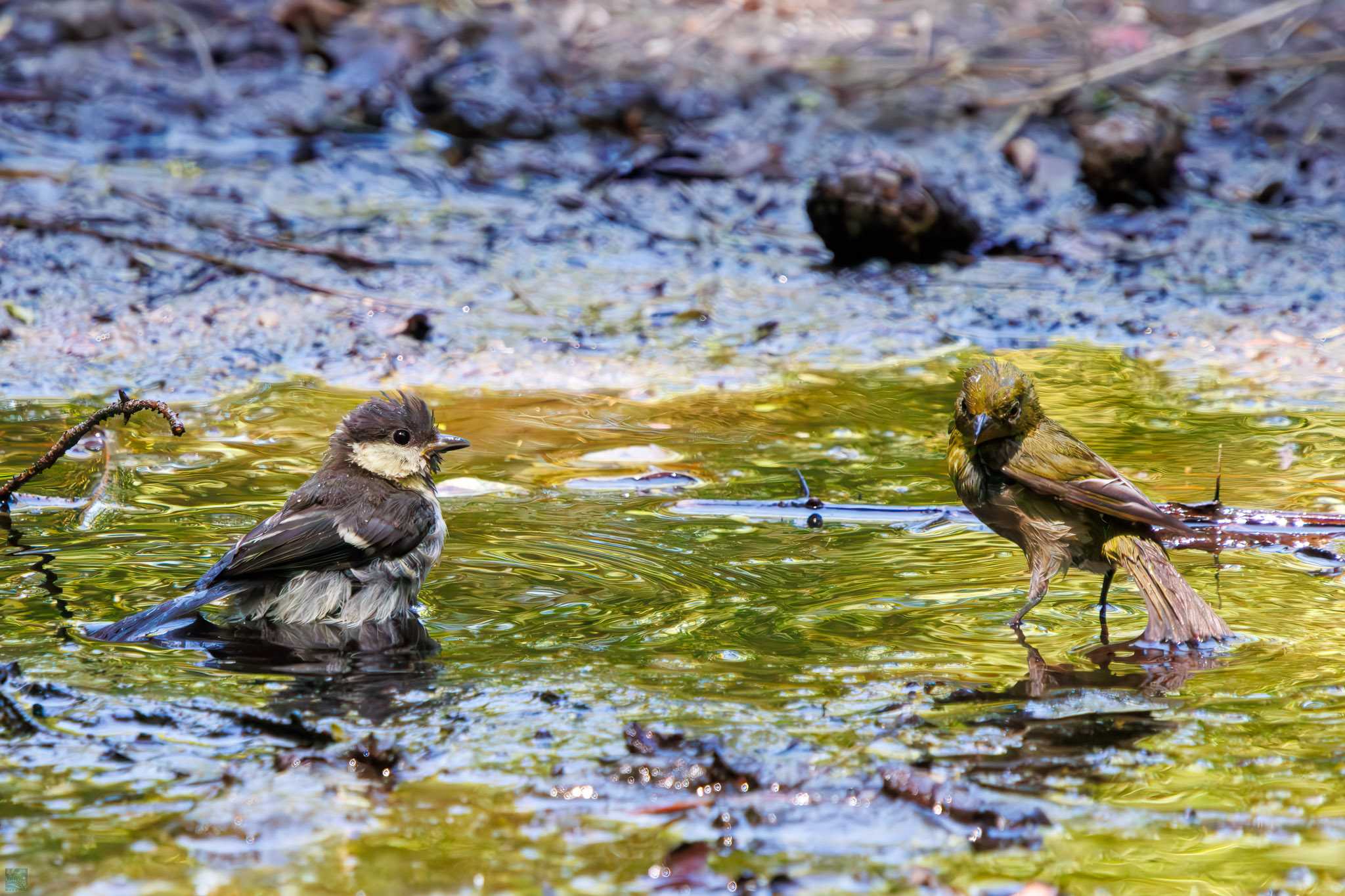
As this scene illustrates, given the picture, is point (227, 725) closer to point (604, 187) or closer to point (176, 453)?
point (176, 453)

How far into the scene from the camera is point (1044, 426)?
15.9 feet

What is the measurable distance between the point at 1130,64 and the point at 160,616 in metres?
7.26

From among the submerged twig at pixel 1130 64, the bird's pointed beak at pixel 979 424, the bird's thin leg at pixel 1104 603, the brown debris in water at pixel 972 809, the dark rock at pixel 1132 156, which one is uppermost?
the submerged twig at pixel 1130 64

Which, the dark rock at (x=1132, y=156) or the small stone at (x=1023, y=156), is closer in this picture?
the dark rock at (x=1132, y=156)

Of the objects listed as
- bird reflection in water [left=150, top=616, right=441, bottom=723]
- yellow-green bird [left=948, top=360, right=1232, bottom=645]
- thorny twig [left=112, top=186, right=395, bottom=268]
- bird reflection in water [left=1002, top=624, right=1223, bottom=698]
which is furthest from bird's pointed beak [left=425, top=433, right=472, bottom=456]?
thorny twig [left=112, top=186, right=395, bottom=268]

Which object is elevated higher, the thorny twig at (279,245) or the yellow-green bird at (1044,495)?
the thorny twig at (279,245)

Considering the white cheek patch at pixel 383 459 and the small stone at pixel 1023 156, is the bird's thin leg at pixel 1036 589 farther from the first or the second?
Result: the small stone at pixel 1023 156

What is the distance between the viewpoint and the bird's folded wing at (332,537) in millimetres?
4430

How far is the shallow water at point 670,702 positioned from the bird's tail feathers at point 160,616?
79 mm

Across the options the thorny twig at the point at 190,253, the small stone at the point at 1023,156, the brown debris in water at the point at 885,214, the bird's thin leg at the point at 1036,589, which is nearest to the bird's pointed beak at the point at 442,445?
the bird's thin leg at the point at 1036,589

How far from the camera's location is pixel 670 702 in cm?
→ 373

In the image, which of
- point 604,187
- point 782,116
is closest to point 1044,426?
point 604,187

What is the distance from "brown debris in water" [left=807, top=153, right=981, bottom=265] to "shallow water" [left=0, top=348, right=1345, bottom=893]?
95.8 inches

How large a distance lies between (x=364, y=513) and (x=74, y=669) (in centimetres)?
107
